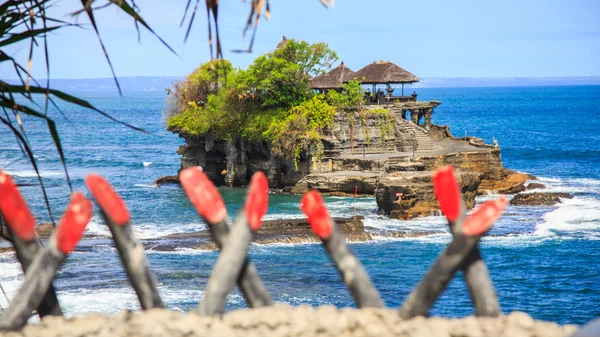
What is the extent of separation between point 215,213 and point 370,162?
147 ft

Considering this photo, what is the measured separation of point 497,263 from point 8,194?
106 ft

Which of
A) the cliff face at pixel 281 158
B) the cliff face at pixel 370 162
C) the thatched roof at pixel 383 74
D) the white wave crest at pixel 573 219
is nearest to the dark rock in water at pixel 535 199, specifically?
the white wave crest at pixel 573 219

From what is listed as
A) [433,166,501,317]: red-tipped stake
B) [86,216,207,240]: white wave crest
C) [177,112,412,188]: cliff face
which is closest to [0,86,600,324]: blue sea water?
[86,216,207,240]: white wave crest

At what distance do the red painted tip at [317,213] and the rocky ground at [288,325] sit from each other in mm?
419

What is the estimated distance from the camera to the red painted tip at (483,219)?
4379 millimetres

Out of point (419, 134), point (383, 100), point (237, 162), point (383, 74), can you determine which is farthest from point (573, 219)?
point (237, 162)

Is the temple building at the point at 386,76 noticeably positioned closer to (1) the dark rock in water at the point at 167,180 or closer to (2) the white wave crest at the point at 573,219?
(2) the white wave crest at the point at 573,219

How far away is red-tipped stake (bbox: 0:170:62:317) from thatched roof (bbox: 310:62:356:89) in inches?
2004

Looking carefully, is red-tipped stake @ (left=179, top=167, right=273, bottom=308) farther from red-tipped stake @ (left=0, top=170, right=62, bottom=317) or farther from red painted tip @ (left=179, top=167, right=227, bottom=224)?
red-tipped stake @ (left=0, top=170, right=62, bottom=317)

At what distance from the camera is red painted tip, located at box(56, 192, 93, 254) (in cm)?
427

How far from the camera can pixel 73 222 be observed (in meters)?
4.30

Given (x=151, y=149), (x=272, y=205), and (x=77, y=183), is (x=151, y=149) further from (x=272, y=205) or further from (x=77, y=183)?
(x=272, y=205)

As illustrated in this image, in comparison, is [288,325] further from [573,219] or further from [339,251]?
[573,219]

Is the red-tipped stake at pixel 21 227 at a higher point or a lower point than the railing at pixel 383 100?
higher
